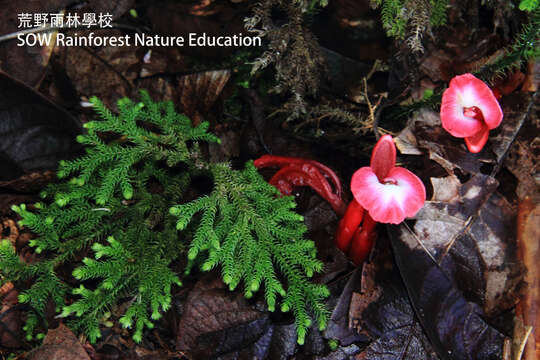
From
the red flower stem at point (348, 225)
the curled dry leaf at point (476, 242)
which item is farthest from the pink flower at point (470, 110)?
the red flower stem at point (348, 225)

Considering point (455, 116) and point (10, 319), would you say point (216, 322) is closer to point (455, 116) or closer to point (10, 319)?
point (10, 319)

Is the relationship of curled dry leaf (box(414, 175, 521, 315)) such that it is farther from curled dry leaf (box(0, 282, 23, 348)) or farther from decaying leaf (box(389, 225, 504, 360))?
curled dry leaf (box(0, 282, 23, 348))

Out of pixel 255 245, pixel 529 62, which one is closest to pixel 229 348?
pixel 255 245

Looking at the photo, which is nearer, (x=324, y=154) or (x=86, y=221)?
(x=86, y=221)

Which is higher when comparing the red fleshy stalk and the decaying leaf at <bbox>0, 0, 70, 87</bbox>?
the decaying leaf at <bbox>0, 0, 70, 87</bbox>

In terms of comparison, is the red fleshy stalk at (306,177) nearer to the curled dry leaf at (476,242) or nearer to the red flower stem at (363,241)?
the red flower stem at (363,241)

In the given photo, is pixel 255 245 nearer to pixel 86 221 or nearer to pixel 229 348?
pixel 229 348

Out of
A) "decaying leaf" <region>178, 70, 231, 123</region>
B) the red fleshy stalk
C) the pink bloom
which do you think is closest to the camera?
the pink bloom

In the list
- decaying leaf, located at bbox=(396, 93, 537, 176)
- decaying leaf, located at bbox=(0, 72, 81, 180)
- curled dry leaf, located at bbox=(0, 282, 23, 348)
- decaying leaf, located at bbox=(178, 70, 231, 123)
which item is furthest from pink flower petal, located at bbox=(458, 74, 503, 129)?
curled dry leaf, located at bbox=(0, 282, 23, 348)
